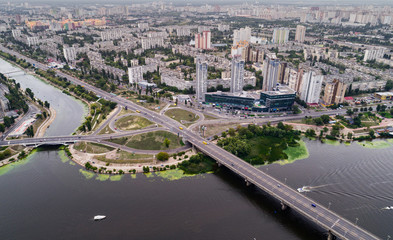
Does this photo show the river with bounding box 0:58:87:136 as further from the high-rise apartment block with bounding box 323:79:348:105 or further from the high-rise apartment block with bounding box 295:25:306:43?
the high-rise apartment block with bounding box 295:25:306:43

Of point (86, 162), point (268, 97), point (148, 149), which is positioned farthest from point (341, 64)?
point (86, 162)

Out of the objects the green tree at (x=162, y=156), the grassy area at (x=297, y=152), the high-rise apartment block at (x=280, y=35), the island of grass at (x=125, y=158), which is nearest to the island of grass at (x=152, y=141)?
the island of grass at (x=125, y=158)

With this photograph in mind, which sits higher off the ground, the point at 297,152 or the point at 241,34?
the point at 241,34

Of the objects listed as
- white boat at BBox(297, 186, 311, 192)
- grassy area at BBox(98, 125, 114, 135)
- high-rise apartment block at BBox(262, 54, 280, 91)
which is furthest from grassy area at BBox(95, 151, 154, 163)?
high-rise apartment block at BBox(262, 54, 280, 91)

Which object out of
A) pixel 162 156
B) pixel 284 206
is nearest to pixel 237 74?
pixel 162 156

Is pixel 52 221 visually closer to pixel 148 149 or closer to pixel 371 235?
pixel 148 149

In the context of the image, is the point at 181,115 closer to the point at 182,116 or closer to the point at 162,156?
the point at 182,116
